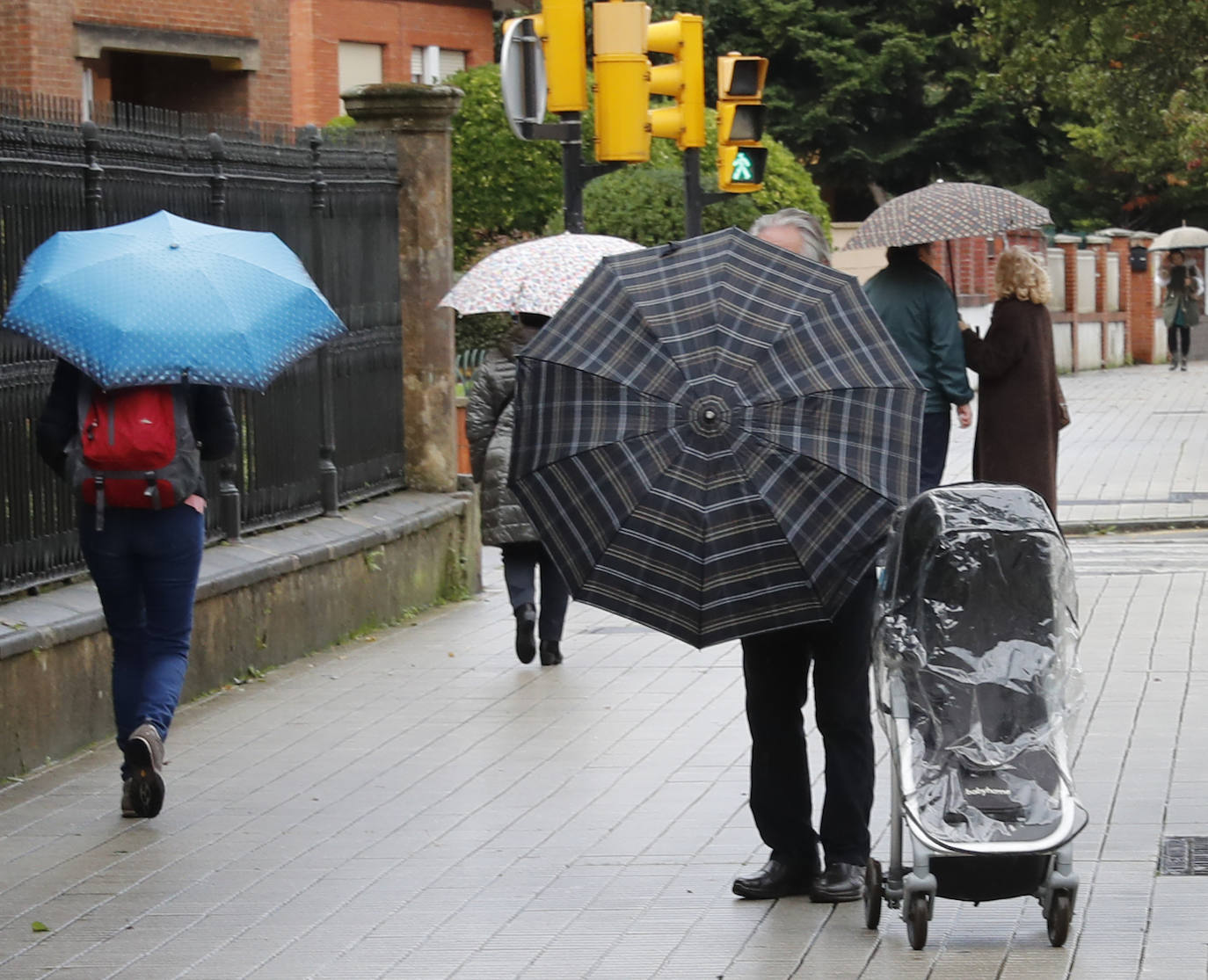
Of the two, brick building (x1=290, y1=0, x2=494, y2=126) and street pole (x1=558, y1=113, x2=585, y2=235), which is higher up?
brick building (x1=290, y1=0, x2=494, y2=126)

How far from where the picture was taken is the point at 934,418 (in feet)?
36.1

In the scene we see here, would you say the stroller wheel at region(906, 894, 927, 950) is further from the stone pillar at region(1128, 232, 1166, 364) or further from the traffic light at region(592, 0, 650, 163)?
the stone pillar at region(1128, 232, 1166, 364)

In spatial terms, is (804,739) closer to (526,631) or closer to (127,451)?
(127,451)

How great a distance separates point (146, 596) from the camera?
739 cm

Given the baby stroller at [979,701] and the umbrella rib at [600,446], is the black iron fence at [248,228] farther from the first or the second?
the baby stroller at [979,701]

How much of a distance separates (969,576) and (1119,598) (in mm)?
6439

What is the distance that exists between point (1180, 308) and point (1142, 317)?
456cm

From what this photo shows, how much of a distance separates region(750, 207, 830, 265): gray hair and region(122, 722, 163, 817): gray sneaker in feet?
8.84

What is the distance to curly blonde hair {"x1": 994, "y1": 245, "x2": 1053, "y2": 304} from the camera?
10.9 metres

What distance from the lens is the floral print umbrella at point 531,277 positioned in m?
9.84

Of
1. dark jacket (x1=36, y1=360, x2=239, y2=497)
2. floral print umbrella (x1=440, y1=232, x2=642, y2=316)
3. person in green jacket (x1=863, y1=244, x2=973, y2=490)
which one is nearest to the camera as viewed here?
dark jacket (x1=36, y1=360, x2=239, y2=497)

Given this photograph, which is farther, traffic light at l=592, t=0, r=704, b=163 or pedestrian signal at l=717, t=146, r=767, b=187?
pedestrian signal at l=717, t=146, r=767, b=187

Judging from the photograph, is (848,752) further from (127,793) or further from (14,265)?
(14,265)

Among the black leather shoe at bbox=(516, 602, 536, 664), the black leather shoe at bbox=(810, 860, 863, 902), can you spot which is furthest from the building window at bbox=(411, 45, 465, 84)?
the black leather shoe at bbox=(810, 860, 863, 902)
